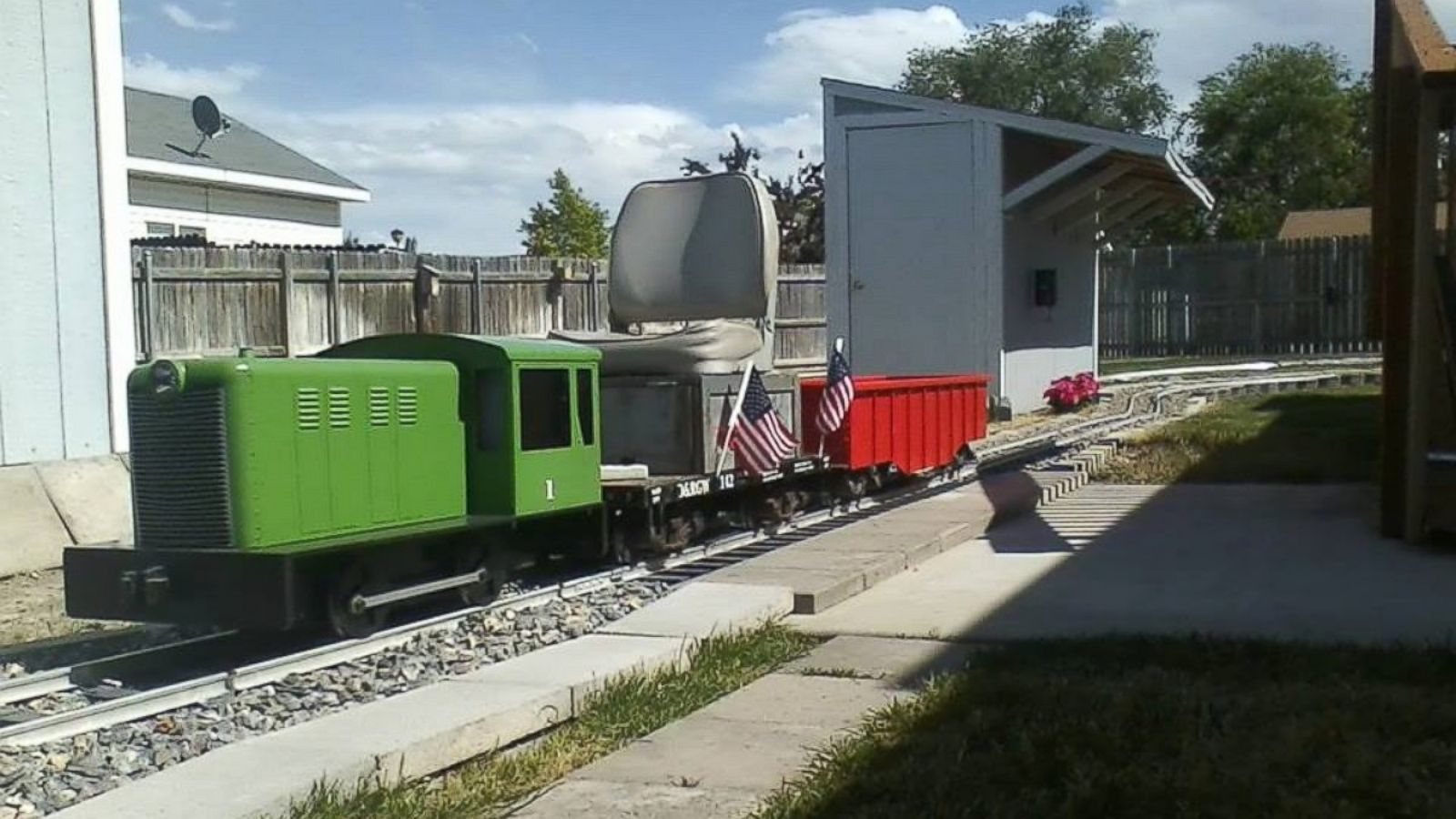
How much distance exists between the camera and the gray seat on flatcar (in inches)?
529

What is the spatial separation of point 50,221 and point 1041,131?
48.3ft

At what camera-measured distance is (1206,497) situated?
47.1ft

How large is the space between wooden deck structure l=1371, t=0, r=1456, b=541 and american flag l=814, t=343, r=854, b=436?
434 cm

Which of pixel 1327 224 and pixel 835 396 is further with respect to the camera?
pixel 1327 224

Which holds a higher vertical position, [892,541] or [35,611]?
[892,541]

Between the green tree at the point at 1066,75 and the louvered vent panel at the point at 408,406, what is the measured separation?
74.8 meters

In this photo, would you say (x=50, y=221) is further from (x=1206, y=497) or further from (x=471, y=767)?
(x=1206, y=497)

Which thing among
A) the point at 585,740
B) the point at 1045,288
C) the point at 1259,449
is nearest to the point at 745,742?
the point at 585,740

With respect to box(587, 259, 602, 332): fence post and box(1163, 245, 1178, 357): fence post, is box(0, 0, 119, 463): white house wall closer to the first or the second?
box(587, 259, 602, 332): fence post

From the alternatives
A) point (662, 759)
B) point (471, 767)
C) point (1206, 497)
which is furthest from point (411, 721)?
point (1206, 497)

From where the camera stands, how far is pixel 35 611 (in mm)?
10352

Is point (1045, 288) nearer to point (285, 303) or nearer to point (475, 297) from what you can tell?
point (475, 297)

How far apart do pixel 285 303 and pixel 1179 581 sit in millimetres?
10265

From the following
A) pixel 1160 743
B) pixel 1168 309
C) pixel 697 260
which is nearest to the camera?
pixel 1160 743
